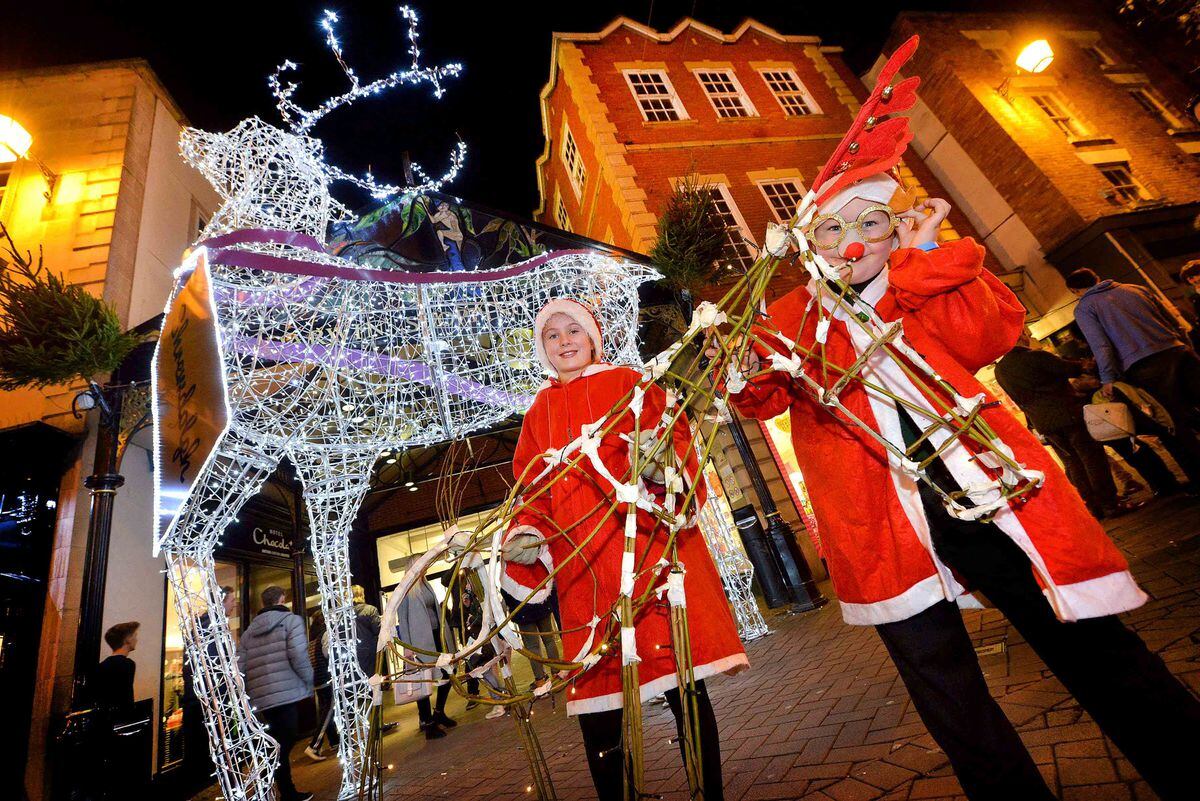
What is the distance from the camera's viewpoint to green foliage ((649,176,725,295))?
5.61 meters

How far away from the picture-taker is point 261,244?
280 centimetres

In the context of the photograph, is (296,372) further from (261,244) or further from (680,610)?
(680,610)

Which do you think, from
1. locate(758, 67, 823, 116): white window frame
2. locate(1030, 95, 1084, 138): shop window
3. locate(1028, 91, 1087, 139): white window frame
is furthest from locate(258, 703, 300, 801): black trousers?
locate(1030, 95, 1084, 138): shop window

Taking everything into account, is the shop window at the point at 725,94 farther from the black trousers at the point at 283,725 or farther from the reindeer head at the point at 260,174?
the black trousers at the point at 283,725

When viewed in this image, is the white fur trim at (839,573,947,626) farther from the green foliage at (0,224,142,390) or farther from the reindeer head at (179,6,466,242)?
the green foliage at (0,224,142,390)

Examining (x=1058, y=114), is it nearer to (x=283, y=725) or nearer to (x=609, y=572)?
(x=609, y=572)

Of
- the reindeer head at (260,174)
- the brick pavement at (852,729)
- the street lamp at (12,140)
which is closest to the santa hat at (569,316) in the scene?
the reindeer head at (260,174)

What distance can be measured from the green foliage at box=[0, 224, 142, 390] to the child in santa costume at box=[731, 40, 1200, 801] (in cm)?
570

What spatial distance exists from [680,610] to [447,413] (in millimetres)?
3075

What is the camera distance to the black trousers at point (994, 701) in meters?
1.22

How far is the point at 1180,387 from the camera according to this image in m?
4.48

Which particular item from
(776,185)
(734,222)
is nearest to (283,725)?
(734,222)

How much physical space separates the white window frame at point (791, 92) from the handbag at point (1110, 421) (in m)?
10.9

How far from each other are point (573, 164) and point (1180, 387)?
13.0 m
